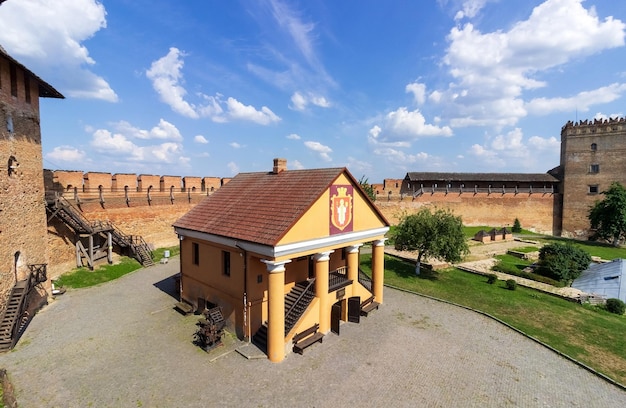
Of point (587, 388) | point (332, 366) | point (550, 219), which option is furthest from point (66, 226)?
point (550, 219)

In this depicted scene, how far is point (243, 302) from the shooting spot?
43.9 ft

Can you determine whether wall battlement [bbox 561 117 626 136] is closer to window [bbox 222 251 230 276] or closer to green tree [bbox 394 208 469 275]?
green tree [bbox 394 208 469 275]

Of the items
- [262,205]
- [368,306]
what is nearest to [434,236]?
[368,306]

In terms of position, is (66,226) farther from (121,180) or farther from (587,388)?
(587,388)

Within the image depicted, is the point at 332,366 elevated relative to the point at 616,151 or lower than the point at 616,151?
lower

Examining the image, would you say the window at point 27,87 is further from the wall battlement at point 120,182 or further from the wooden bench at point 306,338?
the wooden bench at point 306,338

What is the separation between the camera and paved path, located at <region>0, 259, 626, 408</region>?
32.6ft

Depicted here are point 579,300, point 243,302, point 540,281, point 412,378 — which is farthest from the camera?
point 540,281

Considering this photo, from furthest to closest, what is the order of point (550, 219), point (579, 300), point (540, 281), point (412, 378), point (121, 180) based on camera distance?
1. point (550, 219)
2. point (121, 180)
3. point (540, 281)
4. point (579, 300)
5. point (412, 378)

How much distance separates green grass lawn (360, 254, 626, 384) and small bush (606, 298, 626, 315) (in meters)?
0.57

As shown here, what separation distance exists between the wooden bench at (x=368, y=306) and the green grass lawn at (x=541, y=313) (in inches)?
193

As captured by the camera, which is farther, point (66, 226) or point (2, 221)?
point (66, 226)

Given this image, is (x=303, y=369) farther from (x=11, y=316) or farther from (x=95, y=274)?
(x=95, y=274)

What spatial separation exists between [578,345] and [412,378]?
9.31 meters
